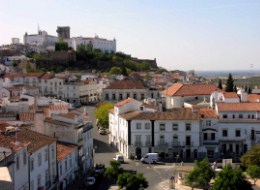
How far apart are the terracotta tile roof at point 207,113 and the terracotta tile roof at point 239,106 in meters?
0.94

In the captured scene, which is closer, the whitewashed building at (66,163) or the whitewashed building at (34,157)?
the whitewashed building at (34,157)

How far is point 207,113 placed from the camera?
55312 millimetres

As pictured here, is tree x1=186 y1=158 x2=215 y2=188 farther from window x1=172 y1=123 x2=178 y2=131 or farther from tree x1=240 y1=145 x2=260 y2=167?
window x1=172 y1=123 x2=178 y2=131

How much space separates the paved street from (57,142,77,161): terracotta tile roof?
3893 millimetres

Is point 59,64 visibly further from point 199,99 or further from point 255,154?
point 255,154

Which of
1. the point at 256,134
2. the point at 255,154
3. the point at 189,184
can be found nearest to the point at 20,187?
the point at 189,184

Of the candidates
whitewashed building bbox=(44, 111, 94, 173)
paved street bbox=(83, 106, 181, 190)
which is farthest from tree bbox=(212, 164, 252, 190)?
whitewashed building bbox=(44, 111, 94, 173)

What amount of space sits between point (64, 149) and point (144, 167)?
40.2 feet

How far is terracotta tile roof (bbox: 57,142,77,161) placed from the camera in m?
36.4

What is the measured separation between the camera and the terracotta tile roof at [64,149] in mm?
36428

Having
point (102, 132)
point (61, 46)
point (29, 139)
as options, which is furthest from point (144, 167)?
point (61, 46)

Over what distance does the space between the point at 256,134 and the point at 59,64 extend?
299 feet

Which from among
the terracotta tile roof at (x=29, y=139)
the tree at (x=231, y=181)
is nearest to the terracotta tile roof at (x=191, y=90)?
the tree at (x=231, y=181)

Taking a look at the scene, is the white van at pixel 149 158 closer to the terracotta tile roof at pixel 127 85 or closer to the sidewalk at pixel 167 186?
the sidewalk at pixel 167 186
